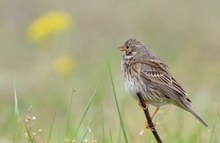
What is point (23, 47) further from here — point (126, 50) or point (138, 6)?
point (126, 50)

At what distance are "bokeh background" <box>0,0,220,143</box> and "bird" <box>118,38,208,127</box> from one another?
15.1 inches

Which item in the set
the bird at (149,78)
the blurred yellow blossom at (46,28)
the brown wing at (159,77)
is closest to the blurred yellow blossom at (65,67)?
the blurred yellow blossom at (46,28)

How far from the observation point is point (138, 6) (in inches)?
794

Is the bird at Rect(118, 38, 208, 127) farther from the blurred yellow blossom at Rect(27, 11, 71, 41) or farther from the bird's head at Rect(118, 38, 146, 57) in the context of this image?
the blurred yellow blossom at Rect(27, 11, 71, 41)

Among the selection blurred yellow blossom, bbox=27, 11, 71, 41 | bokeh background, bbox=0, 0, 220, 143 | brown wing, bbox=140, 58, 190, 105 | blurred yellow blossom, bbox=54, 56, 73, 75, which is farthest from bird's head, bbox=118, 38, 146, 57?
blurred yellow blossom, bbox=27, 11, 71, 41

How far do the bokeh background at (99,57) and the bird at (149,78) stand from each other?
0.38 m

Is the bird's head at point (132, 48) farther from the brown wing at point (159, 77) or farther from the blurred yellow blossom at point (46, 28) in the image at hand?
the blurred yellow blossom at point (46, 28)

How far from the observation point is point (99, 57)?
16.3 metres

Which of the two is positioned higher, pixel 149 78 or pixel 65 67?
pixel 65 67

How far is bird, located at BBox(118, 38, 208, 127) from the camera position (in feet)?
27.5

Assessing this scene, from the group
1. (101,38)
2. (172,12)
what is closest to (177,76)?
(101,38)

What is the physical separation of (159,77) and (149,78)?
0.52 ft

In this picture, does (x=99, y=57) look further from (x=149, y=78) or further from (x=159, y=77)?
(x=149, y=78)

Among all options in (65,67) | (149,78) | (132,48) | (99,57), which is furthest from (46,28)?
(149,78)
